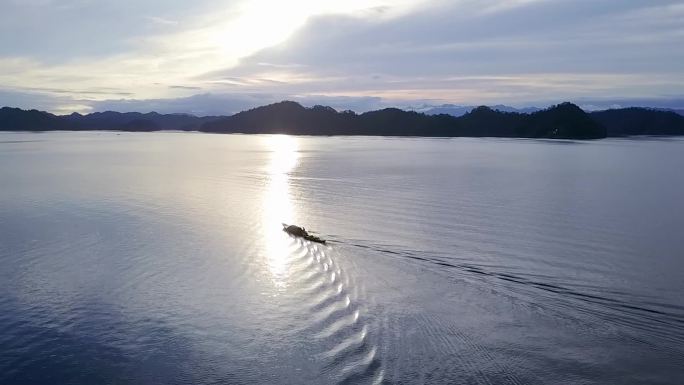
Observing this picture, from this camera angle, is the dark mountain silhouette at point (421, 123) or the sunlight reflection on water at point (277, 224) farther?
the dark mountain silhouette at point (421, 123)

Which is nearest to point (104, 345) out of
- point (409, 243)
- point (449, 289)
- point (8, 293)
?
point (8, 293)

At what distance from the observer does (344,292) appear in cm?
1167

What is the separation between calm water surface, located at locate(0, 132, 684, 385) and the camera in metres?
8.18

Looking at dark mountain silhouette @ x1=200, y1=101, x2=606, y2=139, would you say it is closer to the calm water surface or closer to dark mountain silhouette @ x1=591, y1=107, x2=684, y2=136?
dark mountain silhouette @ x1=591, y1=107, x2=684, y2=136

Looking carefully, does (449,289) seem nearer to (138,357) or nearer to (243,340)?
(243,340)

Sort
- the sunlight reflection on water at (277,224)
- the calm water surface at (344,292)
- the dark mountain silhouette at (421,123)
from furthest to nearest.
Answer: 1. the dark mountain silhouette at (421,123)
2. the sunlight reflection on water at (277,224)
3. the calm water surface at (344,292)

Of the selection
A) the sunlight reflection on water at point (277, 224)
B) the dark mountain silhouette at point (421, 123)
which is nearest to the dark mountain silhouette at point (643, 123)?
the dark mountain silhouette at point (421, 123)

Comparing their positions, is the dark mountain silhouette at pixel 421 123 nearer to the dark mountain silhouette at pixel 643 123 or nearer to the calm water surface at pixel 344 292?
the dark mountain silhouette at pixel 643 123

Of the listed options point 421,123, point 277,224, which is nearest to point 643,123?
point 421,123

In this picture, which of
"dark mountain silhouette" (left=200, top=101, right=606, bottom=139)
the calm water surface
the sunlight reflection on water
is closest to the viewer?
the calm water surface

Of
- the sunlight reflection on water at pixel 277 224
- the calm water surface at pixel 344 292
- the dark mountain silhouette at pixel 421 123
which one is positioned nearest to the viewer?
the calm water surface at pixel 344 292

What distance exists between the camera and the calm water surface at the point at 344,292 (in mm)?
8180

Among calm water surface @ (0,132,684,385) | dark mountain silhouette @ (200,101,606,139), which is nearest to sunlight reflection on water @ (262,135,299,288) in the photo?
calm water surface @ (0,132,684,385)

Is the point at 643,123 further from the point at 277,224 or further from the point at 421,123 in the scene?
the point at 277,224
